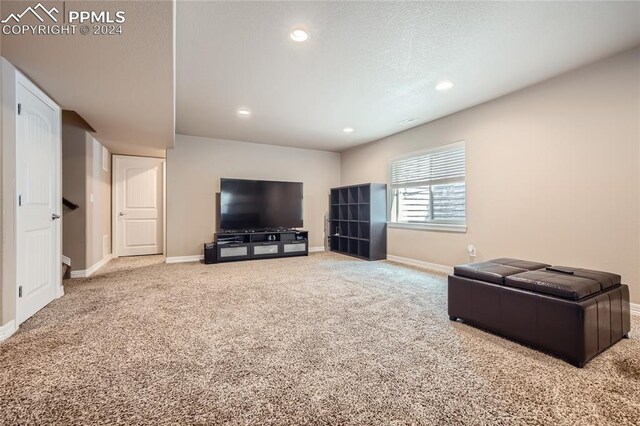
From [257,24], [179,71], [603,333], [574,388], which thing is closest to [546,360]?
[574,388]

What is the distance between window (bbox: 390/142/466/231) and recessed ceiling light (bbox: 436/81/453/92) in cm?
107

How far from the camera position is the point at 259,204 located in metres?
5.62

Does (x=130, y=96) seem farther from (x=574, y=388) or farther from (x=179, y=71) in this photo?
(x=574, y=388)

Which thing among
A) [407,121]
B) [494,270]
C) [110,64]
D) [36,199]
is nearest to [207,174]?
[36,199]

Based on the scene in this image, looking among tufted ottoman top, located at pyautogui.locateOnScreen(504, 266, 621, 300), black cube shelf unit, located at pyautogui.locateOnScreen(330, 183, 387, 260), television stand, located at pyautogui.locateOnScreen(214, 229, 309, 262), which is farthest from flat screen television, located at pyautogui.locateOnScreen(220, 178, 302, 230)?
tufted ottoman top, located at pyautogui.locateOnScreen(504, 266, 621, 300)

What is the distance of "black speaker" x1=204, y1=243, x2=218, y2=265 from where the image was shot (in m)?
5.01

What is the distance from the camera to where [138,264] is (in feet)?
16.4

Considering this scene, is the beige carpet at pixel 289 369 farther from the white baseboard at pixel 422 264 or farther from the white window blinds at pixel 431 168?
→ the white window blinds at pixel 431 168

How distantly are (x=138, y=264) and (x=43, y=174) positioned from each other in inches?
104

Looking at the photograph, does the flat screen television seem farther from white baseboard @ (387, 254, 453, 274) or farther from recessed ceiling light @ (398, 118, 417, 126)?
recessed ceiling light @ (398, 118, 417, 126)

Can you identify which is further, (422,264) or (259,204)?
(259,204)

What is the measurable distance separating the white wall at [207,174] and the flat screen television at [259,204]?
453mm

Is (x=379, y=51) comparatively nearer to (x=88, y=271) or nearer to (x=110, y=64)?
(x=110, y=64)

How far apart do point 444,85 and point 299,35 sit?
1837 mm
